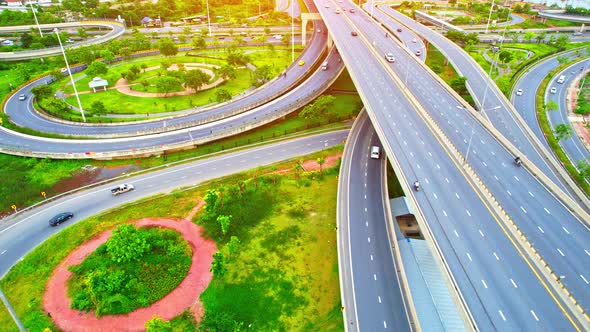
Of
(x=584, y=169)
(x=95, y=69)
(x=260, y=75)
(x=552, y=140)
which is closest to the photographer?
(x=584, y=169)

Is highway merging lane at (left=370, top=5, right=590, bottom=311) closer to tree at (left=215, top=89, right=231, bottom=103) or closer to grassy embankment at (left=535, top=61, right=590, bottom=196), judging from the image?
grassy embankment at (left=535, top=61, right=590, bottom=196)

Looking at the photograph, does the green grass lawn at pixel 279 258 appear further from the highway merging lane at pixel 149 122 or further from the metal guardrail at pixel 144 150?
the highway merging lane at pixel 149 122

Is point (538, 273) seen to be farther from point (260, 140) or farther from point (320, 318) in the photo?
point (260, 140)

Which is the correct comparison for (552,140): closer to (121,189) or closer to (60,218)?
(121,189)

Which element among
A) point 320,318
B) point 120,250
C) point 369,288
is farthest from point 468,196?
point 120,250

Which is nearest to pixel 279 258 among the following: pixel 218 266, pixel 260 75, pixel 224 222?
pixel 218 266
